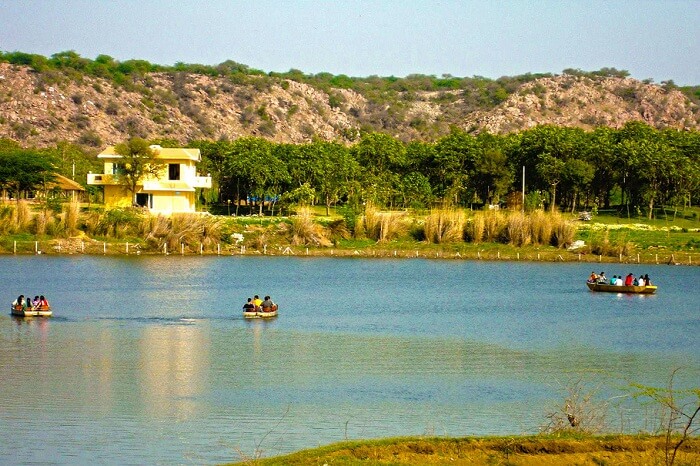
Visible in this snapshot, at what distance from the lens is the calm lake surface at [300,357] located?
2406 centimetres

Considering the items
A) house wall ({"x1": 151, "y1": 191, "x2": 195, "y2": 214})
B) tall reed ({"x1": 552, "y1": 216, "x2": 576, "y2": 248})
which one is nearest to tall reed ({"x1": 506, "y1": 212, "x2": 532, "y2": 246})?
tall reed ({"x1": 552, "y1": 216, "x2": 576, "y2": 248})

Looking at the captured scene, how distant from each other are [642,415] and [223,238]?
184 feet

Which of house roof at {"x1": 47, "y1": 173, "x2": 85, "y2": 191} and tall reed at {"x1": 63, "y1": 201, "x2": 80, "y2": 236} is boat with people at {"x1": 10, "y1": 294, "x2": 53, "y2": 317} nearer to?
tall reed at {"x1": 63, "y1": 201, "x2": 80, "y2": 236}

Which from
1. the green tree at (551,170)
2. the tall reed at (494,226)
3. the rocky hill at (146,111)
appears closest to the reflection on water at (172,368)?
the tall reed at (494,226)

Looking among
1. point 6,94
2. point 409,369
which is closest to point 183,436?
point 409,369

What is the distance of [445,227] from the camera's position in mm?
82000

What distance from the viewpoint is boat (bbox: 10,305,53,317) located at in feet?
142

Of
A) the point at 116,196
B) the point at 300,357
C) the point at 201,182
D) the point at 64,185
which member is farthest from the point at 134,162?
the point at 300,357

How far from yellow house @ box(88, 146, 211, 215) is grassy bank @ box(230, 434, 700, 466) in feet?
239

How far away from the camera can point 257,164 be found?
94812mm

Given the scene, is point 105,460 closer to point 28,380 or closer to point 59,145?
point 28,380

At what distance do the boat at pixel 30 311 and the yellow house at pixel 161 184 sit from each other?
4559 centimetres

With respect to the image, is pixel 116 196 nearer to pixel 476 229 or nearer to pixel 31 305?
pixel 476 229

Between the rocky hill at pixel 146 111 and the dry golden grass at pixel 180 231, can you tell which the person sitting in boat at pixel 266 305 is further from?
the rocky hill at pixel 146 111
